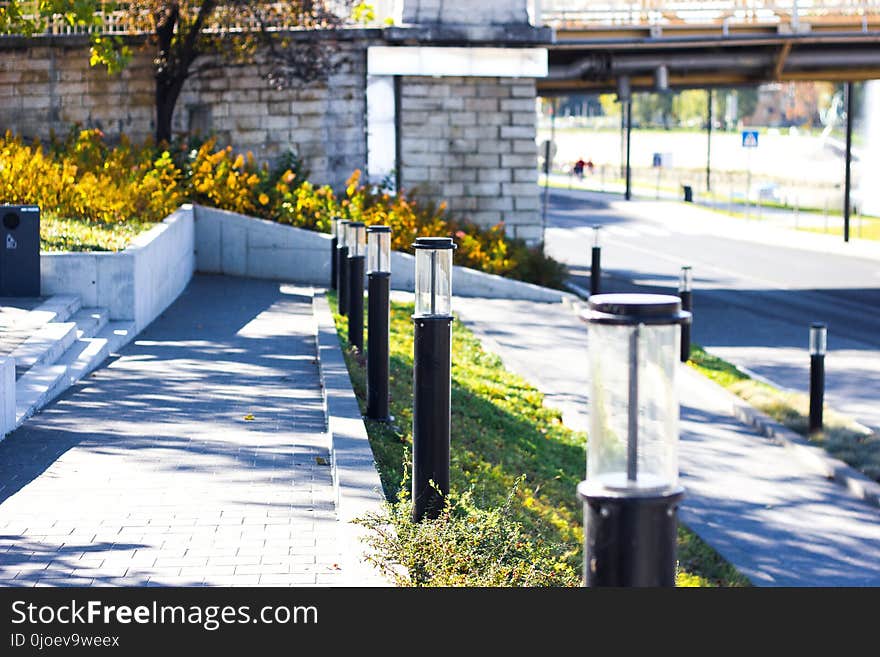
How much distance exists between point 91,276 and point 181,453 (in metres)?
6.01

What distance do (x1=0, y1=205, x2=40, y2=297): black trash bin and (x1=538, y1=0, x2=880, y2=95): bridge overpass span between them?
16490 mm

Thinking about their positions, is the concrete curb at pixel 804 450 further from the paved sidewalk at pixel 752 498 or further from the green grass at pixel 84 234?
the green grass at pixel 84 234

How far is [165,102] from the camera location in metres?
27.3

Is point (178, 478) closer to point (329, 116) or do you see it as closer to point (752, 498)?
point (752, 498)

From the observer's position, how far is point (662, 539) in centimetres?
398

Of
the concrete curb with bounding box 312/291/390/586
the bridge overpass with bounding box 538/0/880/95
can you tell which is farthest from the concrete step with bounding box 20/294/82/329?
the bridge overpass with bounding box 538/0/880/95

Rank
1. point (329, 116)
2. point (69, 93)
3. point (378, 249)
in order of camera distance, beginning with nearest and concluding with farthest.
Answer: point (378, 249), point (329, 116), point (69, 93)

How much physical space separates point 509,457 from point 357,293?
271cm

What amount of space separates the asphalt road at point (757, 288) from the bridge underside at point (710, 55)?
4450 millimetres

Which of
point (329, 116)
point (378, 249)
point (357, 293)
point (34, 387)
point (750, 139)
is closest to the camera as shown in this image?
point (34, 387)

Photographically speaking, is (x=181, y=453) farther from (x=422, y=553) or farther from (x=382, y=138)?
(x=382, y=138)

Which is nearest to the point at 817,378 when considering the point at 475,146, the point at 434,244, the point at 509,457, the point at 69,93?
the point at 509,457


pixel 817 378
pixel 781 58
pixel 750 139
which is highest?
pixel 781 58

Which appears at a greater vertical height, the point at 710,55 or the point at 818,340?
the point at 710,55
